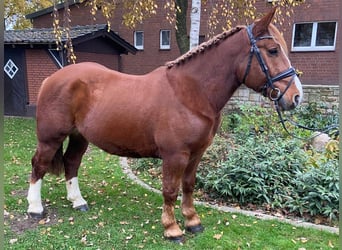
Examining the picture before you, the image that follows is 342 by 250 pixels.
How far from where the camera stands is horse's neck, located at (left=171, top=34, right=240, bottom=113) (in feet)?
8.76

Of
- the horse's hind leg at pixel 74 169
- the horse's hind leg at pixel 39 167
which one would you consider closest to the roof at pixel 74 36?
the horse's hind leg at pixel 74 169

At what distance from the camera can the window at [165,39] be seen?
574 inches

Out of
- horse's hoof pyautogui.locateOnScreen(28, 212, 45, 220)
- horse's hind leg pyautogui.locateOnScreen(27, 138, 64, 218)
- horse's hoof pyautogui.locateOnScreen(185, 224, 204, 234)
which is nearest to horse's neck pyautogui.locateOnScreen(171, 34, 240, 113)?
horse's hoof pyautogui.locateOnScreen(185, 224, 204, 234)

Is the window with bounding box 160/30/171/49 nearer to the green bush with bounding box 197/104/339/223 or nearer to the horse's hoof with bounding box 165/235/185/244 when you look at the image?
the green bush with bounding box 197/104/339/223

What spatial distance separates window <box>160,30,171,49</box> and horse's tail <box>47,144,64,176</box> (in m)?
11.7

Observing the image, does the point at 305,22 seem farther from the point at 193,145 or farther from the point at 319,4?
the point at 193,145

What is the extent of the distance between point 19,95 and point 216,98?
10497 millimetres

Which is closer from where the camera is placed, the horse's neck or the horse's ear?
the horse's ear

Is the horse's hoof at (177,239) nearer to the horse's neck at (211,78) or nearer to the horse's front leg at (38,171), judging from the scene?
the horse's neck at (211,78)

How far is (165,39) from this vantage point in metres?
14.8

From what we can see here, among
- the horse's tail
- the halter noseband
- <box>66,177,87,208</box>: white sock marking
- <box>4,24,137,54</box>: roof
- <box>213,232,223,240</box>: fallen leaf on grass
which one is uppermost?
<box>4,24,137,54</box>: roof

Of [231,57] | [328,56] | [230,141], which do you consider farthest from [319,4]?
[231,57]

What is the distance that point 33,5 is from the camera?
19.5 metres

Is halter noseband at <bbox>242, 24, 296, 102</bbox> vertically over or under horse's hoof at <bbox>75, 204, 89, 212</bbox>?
over
